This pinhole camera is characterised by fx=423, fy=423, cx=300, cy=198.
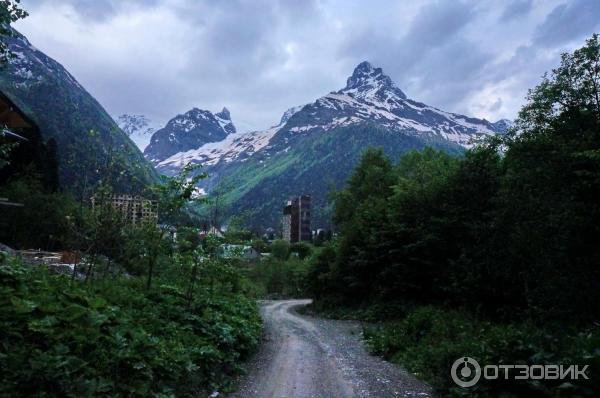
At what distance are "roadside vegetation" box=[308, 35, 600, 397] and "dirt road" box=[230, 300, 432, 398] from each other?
906mm

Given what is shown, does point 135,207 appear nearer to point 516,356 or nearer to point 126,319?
point 126,319

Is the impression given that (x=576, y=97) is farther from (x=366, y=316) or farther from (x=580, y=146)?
(x=366, y=316)

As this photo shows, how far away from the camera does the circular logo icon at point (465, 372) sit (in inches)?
339

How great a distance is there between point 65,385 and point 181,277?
8760mm

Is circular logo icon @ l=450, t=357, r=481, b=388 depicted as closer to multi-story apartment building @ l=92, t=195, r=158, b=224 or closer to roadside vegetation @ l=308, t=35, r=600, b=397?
roadside vegetation @ l=308, t=35, r=600, b=397

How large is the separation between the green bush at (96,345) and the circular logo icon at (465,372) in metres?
5.23

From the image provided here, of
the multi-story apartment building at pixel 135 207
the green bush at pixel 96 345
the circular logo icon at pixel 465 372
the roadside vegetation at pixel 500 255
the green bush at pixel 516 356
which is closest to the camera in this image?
the green bush at pixel 96 345

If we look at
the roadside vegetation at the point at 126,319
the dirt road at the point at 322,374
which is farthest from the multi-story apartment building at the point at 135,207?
the dirt road at the point at 322,374

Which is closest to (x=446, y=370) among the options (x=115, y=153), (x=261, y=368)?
(x=261, y=368)

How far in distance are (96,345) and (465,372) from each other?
734 cm

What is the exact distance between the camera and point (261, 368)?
12508 millimetres

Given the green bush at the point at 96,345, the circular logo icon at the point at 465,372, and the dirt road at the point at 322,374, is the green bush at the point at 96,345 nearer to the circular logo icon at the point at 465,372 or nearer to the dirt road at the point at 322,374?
the dirt road at the point at 322,374

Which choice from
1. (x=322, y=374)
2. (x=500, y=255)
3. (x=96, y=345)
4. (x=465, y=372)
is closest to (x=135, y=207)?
(x=96, y=345)

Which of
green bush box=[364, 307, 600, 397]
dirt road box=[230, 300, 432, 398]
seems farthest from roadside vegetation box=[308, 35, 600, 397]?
dirt road box=[230, 300, 432, 398]
